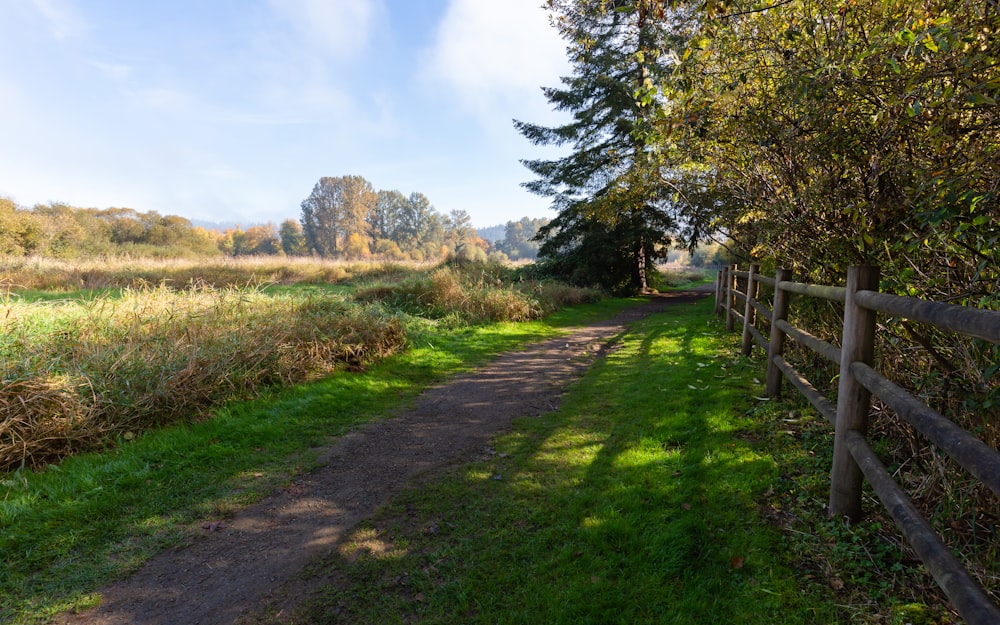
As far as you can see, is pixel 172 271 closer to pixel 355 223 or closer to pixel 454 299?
pixel 454 299

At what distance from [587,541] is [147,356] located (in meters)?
5.16

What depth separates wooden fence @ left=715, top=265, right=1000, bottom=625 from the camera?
1.50m

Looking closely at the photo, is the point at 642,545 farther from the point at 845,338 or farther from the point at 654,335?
the point at 654,335

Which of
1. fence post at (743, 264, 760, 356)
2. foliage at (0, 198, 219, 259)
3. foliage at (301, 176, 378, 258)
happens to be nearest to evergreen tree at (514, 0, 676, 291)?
fence post at (743, 264, 760, 356)

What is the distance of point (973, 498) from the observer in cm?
234

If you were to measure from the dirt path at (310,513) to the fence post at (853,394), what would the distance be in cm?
295

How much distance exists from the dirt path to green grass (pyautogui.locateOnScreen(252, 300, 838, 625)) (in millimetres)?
274

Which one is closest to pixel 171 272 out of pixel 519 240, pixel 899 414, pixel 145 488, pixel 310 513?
pixel 145 488

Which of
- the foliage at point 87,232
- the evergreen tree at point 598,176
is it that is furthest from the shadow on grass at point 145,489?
the foliage at point 87,232

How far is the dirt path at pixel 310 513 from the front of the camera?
2428mm

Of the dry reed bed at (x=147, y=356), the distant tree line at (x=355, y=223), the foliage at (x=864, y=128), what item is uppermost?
the distant tree line at (x=355, y=223)

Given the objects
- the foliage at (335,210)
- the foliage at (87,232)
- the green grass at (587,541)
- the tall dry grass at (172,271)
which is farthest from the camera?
the foliage at (335,210)

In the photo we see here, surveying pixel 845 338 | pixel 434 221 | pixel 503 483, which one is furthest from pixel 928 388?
pixel 434 221

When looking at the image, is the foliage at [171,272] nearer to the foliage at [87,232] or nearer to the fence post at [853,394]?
the foliage at [87,232]
